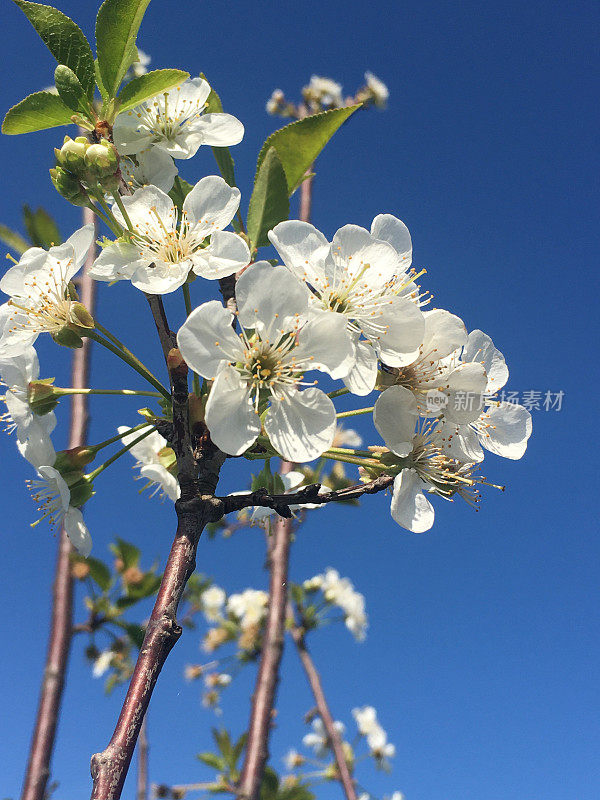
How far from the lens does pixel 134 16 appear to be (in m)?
1.16

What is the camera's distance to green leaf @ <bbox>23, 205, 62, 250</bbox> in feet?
6.13

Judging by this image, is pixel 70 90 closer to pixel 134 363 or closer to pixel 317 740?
pixel 134 363

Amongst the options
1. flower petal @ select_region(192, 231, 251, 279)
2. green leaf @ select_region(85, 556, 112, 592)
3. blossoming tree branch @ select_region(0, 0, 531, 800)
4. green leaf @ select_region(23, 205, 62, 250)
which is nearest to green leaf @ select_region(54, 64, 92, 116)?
blossoming tree branch @ select_region(0, 0, 531, 800)

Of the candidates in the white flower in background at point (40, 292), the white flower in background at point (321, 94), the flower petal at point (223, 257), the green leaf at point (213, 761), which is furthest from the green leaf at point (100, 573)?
the white flower in background at point (321, 94)

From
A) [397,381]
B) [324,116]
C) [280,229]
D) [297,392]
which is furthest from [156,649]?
[324,116]

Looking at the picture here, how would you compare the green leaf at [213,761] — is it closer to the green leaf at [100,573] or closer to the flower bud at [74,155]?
the green leaf at [100,573]

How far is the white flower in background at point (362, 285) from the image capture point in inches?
44.6

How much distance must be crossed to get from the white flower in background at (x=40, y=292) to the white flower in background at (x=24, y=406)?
0.11ft

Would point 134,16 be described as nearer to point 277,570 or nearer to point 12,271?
point 12,271

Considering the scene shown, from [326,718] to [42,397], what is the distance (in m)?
2.61

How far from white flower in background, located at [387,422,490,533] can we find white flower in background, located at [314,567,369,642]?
3.26m

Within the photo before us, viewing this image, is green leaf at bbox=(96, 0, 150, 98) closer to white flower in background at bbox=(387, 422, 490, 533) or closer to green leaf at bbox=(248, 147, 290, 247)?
green leaf at bbox=(248, 147, 290, 247)

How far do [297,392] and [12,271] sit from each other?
2.15 feet

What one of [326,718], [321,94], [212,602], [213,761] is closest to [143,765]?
[213,761]
